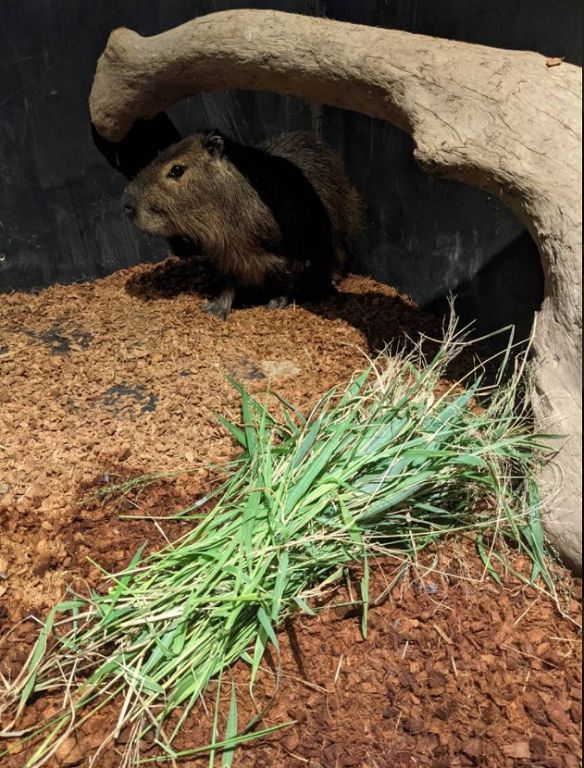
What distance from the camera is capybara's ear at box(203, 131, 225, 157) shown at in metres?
3.75

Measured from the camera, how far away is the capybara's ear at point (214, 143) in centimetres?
375

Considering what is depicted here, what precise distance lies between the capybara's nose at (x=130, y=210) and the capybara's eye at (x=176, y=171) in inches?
11.3

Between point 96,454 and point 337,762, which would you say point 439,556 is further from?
point 96,454

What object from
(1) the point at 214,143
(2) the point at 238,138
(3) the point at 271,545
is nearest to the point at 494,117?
(3) the point at 271,545

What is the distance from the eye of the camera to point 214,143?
3773 millimetres

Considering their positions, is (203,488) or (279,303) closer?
(203,488)

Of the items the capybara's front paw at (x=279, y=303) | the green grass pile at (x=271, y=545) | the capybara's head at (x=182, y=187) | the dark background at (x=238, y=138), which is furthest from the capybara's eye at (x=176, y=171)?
the green grass pile at (x=271, y=545)

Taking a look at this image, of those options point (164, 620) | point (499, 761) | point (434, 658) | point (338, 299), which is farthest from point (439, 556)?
point (338, 299)

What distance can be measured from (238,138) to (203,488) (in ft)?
8.50

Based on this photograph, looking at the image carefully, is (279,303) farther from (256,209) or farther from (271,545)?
(271,545)

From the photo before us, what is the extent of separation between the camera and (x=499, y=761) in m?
1.76

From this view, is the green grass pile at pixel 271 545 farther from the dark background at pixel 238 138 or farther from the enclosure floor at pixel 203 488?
the dark background at pixel 238 138

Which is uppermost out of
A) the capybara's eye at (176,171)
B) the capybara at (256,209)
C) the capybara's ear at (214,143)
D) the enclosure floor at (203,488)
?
the capybara's ear at (214,143)

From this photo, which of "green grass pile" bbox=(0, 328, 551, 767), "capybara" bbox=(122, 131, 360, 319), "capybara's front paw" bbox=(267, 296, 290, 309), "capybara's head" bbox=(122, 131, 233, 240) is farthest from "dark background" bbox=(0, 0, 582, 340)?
"green grass pile" bbox=(0, 328, 551, 767)
